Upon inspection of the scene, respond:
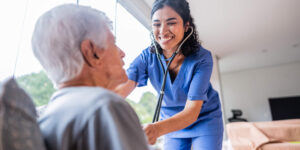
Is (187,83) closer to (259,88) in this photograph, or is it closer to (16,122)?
(16,122)

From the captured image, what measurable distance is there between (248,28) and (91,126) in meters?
4.25

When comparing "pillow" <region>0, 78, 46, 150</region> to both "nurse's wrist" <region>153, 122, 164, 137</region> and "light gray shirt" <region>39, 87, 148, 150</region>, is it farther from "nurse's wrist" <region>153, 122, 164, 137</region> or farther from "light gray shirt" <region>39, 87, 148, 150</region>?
"nurse's wrist" <region>153, 122, 164, 137</region>

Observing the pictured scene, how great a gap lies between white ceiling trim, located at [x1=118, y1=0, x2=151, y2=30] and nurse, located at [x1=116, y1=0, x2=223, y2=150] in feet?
4.47

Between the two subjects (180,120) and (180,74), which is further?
(180,74)

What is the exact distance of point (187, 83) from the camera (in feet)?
3.48

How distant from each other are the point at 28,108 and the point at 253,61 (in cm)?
712

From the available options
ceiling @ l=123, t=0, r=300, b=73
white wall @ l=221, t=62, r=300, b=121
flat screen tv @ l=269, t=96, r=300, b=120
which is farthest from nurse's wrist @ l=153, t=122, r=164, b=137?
white wall @ l=221, t=62, r=300, b=121

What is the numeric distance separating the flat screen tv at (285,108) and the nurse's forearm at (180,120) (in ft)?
21.5

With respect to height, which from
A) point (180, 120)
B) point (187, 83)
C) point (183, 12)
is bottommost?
point (180, 120)

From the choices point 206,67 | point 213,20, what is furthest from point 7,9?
point 213,20

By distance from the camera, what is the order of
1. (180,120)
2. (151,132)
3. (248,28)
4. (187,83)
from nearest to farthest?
(151,132) → (180,120) → (187,83) → (248,28)

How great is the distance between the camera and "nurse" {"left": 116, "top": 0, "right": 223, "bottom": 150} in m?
1.03

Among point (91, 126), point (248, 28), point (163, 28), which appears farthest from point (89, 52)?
point (248, 28)

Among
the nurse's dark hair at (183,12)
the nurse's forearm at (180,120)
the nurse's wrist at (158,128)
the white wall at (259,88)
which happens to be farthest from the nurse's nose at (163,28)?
the white wall at (259,88)
